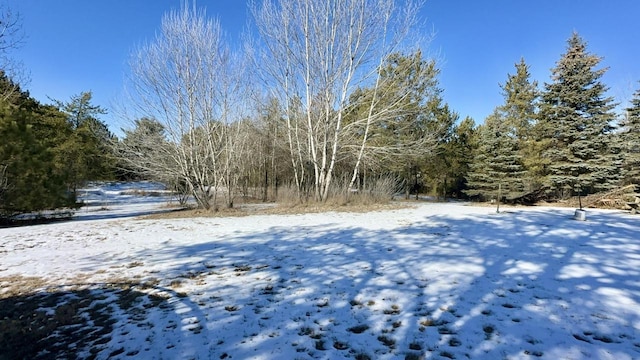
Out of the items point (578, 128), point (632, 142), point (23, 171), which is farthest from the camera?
point (578, 128)

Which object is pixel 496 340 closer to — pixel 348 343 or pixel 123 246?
pixel 348 343

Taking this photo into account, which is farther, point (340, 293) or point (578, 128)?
point (578, 128)

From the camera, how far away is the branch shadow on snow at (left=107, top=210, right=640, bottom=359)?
272 cm

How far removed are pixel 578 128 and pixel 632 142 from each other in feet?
8.76

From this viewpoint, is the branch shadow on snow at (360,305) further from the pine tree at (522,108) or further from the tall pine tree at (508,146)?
the pine tree at (522,108)

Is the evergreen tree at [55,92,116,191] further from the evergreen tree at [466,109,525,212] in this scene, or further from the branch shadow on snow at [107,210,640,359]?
the evergreen tree at [466,109,525,212]

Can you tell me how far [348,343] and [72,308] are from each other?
3.37 meters

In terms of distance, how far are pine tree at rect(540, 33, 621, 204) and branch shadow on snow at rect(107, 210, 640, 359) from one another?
12.8m

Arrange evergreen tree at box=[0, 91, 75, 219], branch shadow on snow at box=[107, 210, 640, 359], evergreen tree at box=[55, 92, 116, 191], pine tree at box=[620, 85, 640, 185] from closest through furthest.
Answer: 1. branch shadow on snow at box=[107, 210, 640, 359]
2. evergreen tree at box=[0, 91, 75, 219]
3. pine tree at box=[620, 85, 640, 185]
4. evergreen tree at box=[55, 92, 116, 191]

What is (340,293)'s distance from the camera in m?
3.91

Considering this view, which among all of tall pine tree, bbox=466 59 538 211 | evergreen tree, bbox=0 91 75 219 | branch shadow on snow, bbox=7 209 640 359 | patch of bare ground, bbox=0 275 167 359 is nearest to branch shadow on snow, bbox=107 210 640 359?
branch shadow on snow, bbox=7 209 640 359

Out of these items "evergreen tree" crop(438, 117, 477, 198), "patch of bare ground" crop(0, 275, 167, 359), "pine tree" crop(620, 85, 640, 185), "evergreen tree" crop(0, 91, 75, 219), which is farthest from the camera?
"evergreen tree" crop(438, 117, 477, 198)

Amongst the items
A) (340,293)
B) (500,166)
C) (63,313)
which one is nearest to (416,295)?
(340,293)

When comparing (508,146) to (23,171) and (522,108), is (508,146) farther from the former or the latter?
(23,171)
